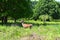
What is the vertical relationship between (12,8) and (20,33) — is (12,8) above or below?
above

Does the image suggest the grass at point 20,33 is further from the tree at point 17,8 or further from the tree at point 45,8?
the tree at point 45,8

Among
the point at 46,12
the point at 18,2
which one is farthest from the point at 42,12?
the point at 18,2

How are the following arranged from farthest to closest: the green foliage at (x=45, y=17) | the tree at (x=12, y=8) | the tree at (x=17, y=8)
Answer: the green foliage at (x=45, y=17)
the tree at (x=17, y=8)
the tree at (x=12, y=8)

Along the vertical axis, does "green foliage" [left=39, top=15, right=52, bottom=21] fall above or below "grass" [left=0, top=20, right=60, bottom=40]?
below

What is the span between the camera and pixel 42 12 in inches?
2667

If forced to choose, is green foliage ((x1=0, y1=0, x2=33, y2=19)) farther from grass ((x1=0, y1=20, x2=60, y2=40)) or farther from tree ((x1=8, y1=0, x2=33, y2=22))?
grass ((x1=0, y1=20, x2=60, y2=40))

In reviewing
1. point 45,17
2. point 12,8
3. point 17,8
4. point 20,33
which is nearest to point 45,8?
point 45,17

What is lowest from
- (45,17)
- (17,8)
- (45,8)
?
(45,17)

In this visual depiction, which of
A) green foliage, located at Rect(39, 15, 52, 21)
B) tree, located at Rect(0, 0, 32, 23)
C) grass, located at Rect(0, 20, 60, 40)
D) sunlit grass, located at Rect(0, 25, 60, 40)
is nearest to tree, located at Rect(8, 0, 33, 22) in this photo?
tree, located at Rect(0, 0, 32, 23)

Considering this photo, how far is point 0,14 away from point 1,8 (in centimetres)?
103

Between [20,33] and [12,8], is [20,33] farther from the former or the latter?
[12,8]

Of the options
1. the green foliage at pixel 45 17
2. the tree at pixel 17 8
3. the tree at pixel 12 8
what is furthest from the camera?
the green foliage at pixel 45 17

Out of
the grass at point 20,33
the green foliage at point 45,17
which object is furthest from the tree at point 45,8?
the grass at point 20,33

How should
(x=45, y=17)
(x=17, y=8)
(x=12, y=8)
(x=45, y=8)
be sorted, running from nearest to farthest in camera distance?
(x=12, y=8) → (x=17, y=8) → (x=45, y=17) → (x=45, y=8)
